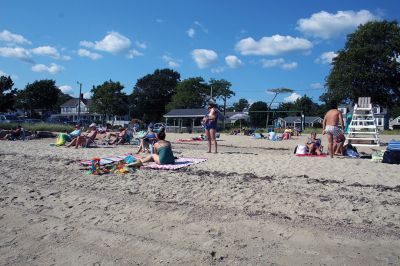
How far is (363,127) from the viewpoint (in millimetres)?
13641

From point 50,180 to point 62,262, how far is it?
3.87 metres

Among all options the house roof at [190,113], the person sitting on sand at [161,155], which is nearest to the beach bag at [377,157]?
the person sitting on sand at [161,155]

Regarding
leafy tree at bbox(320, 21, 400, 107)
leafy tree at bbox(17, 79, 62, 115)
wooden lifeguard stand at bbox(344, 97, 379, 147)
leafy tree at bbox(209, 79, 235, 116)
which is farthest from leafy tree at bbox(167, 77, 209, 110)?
wooden lifeguard stand at bbox(344, 97, 379, 147)

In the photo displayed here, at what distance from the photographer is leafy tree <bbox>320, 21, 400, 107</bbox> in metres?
31.9

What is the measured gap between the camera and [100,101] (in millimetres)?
60094

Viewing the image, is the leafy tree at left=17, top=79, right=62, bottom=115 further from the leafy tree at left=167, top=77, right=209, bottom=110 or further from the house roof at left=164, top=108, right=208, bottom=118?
the house roof at left=164, top=108, right=208, bottom=118

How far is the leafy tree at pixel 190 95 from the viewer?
66688mm

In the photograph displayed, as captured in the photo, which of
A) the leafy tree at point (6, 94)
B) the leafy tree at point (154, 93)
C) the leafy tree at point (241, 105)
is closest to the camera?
the leafy tree at point (6, 94)

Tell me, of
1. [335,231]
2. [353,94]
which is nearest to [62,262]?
[335,231]

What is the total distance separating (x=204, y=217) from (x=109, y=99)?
186ft

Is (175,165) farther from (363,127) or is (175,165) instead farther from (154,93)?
(154,93)

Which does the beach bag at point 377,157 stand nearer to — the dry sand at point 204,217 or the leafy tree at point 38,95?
the dry sand at point 204,217

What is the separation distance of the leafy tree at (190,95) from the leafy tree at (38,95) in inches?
960

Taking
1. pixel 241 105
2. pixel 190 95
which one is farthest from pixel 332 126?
pixel 241 105
